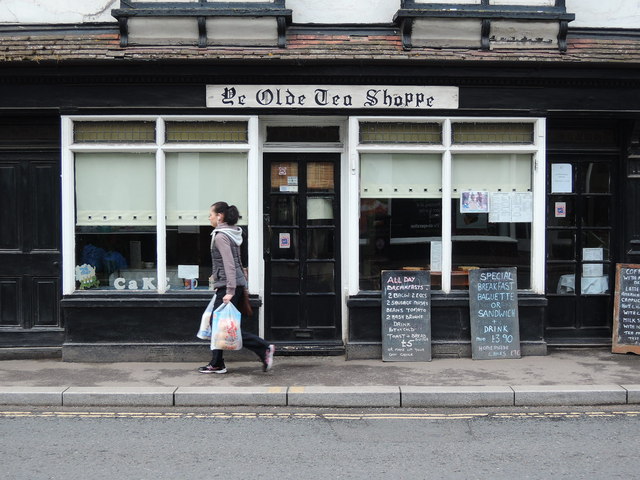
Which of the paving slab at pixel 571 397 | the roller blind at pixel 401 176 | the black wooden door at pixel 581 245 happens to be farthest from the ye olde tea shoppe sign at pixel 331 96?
the paving slab at pixel 571 397

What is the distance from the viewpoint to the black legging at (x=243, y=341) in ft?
28.6

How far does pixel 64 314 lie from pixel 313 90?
4.37 metres

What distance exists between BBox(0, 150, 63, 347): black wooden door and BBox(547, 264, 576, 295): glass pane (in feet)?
22.3

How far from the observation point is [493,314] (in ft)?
31.8

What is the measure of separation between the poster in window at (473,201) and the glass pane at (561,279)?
141 cm

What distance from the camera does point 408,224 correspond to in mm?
9977

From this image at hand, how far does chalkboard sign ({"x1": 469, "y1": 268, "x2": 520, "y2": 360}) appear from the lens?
31.6ft

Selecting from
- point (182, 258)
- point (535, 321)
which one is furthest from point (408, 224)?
point (182, 258)

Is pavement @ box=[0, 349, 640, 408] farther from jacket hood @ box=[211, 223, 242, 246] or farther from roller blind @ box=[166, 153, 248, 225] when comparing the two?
roller blind @ box=[166, 153, 248, 225]

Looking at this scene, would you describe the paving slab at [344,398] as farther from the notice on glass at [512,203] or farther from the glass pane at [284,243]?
the notice on glass at [512,203]

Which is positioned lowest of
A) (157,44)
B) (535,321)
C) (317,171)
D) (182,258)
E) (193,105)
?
(535,321)

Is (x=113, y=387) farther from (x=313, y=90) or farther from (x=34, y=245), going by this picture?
(x=313, y=90)

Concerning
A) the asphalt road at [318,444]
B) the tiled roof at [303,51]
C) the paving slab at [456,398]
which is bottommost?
the asphalt road at [318,444]

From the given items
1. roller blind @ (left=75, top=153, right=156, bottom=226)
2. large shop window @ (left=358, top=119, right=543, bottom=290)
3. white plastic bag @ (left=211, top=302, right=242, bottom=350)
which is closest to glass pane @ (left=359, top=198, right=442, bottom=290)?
large shop window @ (left=358, top=119, right=543, bottom=290)
